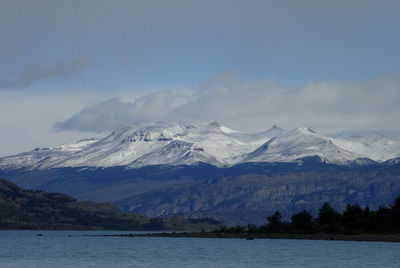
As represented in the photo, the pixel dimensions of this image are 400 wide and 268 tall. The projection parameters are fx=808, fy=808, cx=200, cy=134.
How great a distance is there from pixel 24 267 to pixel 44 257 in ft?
120

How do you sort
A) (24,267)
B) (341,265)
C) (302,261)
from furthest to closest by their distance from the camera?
(302,261) < (341,265) < (24,267)

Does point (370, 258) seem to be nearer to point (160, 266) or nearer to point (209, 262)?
point (209, 262)

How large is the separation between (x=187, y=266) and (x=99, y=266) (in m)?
18.4

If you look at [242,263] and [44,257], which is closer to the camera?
[242,263]

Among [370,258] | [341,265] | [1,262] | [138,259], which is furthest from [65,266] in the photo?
[370,258]

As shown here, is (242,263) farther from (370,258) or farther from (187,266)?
(370,258)

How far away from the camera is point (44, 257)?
19762cm

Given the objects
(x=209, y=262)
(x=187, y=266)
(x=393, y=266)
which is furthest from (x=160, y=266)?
(x=393, y=266)

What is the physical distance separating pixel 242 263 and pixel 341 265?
22262 millimetres

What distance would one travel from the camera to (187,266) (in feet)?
558

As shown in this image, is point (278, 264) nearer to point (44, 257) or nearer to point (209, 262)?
point (209, 262)

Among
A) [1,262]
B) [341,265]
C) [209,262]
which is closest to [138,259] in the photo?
[209,262]

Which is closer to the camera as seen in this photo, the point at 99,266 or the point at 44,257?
the point at 99,266

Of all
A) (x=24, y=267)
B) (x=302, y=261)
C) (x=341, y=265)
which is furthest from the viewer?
(x=302, y=261)
